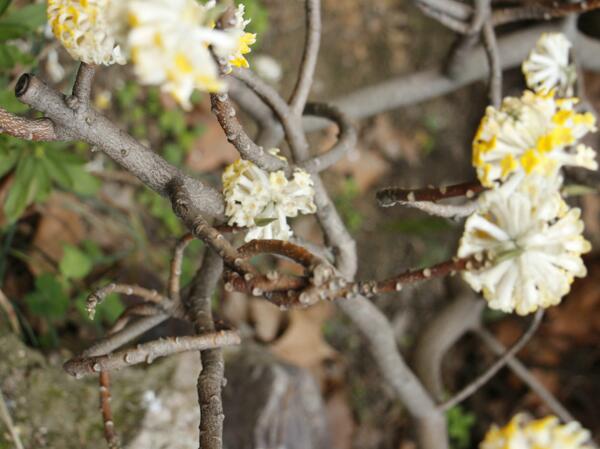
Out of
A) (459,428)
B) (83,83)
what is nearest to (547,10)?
(83,83)

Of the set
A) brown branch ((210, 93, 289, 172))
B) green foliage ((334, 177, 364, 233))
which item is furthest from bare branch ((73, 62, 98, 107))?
green foliage ((334, 177, 364, 233))

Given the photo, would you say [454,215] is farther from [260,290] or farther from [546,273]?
[260,290]

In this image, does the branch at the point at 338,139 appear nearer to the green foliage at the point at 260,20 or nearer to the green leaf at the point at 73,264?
the green leaf at the point at 73,264

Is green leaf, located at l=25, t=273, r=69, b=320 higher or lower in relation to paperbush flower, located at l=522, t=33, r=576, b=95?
lower

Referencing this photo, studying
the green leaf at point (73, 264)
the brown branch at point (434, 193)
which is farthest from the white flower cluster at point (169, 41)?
the green leaf at point (73, 264)


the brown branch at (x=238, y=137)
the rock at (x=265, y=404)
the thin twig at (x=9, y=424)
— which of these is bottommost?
the rock at (x=265, y=404)

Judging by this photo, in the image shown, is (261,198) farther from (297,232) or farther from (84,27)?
(297,232)

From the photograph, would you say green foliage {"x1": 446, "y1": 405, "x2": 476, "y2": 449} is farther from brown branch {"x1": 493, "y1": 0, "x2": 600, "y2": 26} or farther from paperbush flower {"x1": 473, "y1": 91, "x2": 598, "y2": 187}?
paperbush flower {"x1": 473, "y1": 91, "x2": 598, "y2": 187}

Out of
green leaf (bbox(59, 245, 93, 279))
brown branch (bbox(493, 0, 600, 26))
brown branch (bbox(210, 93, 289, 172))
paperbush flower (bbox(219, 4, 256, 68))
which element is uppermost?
brown branch (bbox(493, 0, 600, 26))
